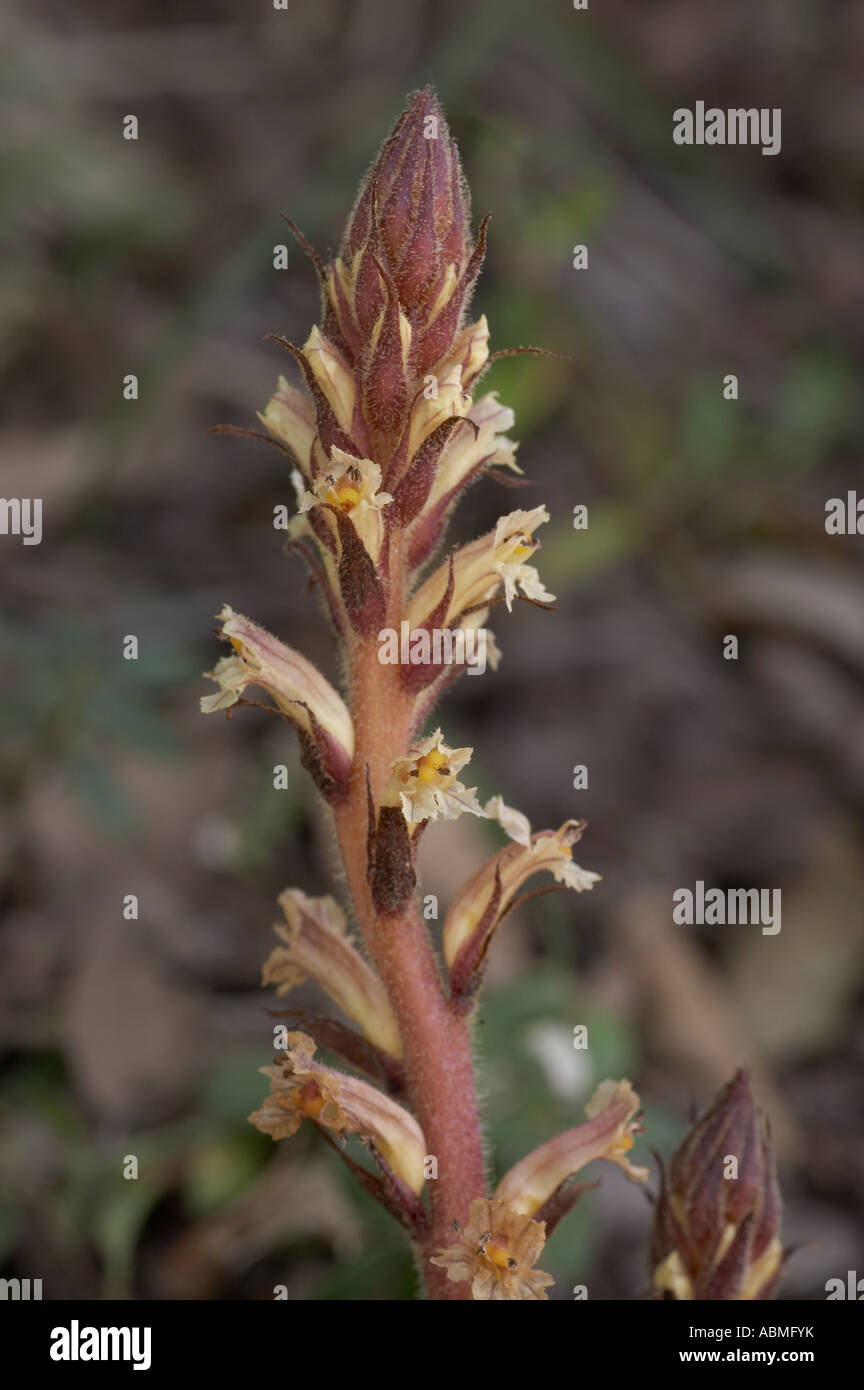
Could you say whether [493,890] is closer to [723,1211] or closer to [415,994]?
[415,994]

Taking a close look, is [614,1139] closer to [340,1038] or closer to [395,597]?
[340,1038]

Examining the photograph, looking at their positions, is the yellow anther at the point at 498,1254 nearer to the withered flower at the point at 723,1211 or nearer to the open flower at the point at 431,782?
the withered flower at the point at 723,1211

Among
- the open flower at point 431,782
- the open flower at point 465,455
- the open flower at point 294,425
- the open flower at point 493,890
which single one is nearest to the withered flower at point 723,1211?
the open flower at point 493,890

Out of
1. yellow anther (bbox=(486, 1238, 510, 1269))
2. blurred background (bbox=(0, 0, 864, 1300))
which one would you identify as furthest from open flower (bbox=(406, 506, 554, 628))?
blurred background (bbox=(0, 0, 864, 1300))

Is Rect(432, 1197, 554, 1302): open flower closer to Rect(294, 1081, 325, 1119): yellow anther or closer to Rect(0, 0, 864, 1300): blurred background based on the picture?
A: Rect(294, 1081, 325, 1119): yellow anther
